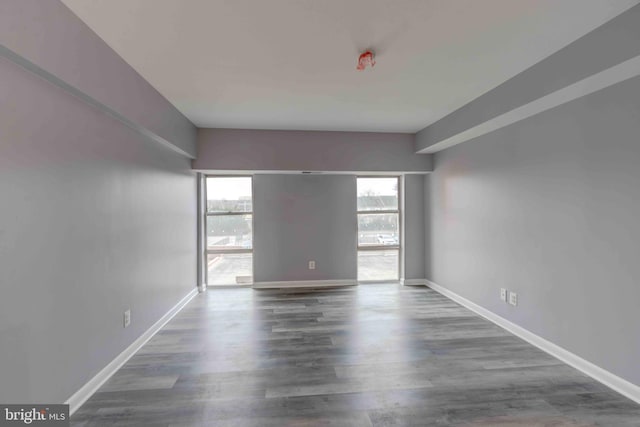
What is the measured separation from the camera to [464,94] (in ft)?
8.66

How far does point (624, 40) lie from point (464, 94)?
120 centimetres

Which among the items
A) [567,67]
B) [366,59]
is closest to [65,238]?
[366,59]

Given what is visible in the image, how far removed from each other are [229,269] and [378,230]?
2.65 metres

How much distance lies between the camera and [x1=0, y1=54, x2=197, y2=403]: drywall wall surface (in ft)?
4.22

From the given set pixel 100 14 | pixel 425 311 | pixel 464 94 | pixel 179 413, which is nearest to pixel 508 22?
pixel 464 94

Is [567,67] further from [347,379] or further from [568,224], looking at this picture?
[347,379]

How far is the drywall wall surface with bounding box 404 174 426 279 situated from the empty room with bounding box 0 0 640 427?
36.1 inches

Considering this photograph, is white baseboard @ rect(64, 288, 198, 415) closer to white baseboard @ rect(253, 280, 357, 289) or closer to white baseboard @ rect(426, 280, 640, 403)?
white baseboard @ rect(253, 280, 357, 289)

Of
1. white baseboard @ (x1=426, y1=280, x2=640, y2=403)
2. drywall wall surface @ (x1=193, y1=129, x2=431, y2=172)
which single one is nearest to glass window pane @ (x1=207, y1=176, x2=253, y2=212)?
drywall wall surface @ (x1=193, y1=129, x2=431, y2=172)

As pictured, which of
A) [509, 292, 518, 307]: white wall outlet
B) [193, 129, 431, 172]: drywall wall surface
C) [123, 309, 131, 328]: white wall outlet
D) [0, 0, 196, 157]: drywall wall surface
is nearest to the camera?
[0, 0, 196, 157]: drywall wall surface

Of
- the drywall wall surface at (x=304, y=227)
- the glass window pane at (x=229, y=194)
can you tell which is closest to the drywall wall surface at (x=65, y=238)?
the glass window pane at (x=229, y=194)

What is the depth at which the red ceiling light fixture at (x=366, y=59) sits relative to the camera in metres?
1.86

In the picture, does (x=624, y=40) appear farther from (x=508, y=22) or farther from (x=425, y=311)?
(x=425, y=311)

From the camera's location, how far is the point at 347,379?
195cm
